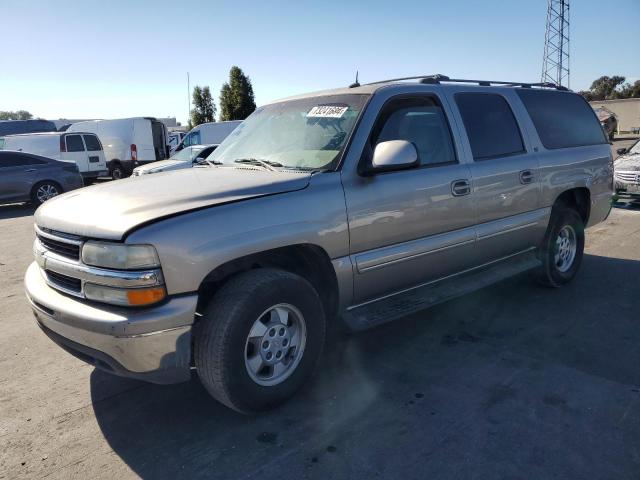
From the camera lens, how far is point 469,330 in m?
4.30

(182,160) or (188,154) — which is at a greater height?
(188,154)

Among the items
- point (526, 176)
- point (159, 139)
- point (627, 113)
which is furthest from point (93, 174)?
point (627, 113)

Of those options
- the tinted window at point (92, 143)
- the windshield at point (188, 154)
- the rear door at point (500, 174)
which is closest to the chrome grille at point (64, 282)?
the rear door at point (500, 174)

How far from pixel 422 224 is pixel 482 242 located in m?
0.82

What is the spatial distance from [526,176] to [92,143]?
55.2ft

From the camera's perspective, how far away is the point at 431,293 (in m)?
3.97

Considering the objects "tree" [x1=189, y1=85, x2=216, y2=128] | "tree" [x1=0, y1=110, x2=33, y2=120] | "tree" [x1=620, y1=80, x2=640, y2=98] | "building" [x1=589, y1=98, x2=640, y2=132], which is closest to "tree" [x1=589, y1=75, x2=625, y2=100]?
"tree" [x1=620, y1=80, x2=640, y2=98]

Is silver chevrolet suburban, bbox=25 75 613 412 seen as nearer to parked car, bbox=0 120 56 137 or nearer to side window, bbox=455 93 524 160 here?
side window, bbox=455 93 524 160

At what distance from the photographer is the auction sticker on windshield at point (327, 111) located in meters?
3.68

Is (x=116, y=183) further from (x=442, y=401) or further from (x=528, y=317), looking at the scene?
(x=528, y=317)

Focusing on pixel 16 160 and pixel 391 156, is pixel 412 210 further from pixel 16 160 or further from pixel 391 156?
pixel 16 160

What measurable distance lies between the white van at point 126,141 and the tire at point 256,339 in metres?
19.0

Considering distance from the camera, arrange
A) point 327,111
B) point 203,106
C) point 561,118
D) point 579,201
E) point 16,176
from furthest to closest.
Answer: point 203,106, point 16,176, point 579,201, point 561,118, point 327,111

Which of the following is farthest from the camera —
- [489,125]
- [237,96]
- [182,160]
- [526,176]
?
[237,96]
